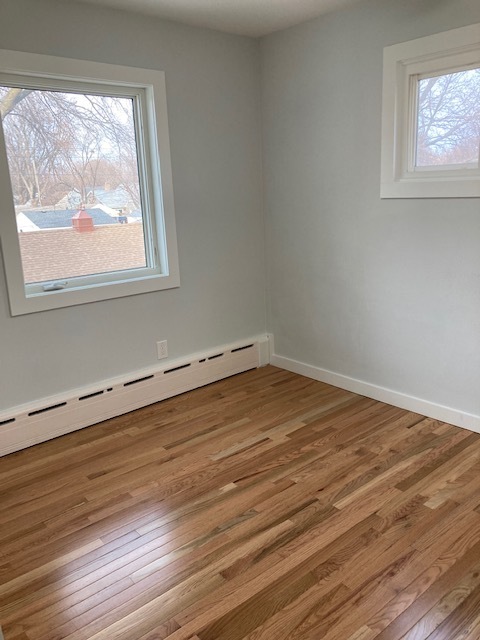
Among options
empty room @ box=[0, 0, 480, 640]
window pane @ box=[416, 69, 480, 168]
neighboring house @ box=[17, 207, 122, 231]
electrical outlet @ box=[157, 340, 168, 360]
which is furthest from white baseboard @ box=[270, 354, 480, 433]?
neighboring house @ box=[17, 207, 122, 231]

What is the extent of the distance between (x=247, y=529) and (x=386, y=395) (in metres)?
1.51

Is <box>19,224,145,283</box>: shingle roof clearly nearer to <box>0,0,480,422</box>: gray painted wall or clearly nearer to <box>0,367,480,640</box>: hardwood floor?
<box>0,0,480,422</box>: gray painted wall

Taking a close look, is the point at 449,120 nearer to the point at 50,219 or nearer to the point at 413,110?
the point at 413,110

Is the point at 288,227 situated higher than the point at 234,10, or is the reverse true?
the point at 234,10

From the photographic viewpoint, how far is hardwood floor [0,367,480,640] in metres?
1.75

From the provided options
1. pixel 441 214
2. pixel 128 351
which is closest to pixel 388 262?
pixel 441 214

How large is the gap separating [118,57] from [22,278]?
1387mm

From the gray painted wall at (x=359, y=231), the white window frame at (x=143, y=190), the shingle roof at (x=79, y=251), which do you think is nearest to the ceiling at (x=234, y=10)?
the gray painted wall at (x=359, y=231)

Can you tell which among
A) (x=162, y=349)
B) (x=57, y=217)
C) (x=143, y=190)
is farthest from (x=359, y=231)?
(x=57, y=217)

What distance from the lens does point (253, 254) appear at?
391 cm

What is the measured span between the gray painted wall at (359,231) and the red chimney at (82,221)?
1.35 metres

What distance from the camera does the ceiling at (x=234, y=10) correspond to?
2.87m

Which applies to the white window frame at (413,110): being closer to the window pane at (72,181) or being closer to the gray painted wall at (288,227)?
the gray painted wall at (288,227)

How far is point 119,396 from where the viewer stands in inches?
130
